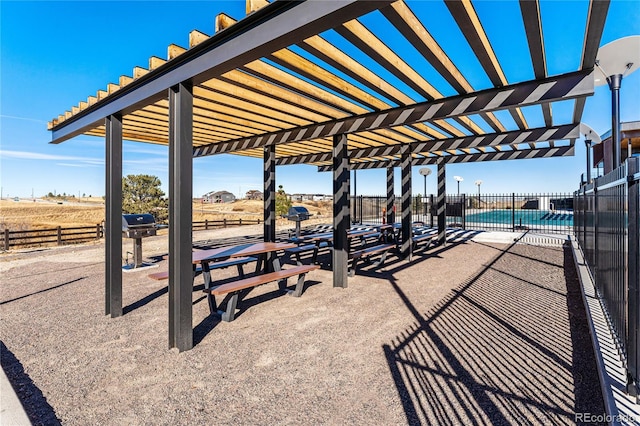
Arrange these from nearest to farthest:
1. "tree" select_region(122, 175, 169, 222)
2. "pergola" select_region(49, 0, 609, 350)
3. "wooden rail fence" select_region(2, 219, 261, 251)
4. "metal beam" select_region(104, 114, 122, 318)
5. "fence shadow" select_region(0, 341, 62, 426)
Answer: "fence shadow" select_region(0, 341, 62, 426) < "pergola" select_region(49, 0, 609, 350) < "metal beam" select_region(104, 114, 122, 318) < "wooden rail fence" select_region(2, 219, 261, 251) < "tree" select_region(122, 175, 169, 222)

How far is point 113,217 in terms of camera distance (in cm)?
454

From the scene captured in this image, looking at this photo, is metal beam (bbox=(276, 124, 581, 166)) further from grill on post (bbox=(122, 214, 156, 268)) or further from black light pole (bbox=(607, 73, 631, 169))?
grill on post (bbox=(122, 214, 156, 268))

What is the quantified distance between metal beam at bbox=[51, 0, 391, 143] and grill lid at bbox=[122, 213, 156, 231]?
3.78 metres

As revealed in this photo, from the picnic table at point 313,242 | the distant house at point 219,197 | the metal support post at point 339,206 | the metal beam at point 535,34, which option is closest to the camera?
the metal beam at point 535,34

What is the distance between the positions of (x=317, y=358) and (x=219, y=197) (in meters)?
89.7

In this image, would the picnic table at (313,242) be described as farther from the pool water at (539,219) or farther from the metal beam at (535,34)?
the pool water at (539,219)

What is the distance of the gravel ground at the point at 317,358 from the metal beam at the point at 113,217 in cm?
32

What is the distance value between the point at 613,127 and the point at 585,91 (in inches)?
49.6

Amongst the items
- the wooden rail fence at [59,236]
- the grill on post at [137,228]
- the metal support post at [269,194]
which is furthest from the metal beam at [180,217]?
the wooden rail fence at [59,236]

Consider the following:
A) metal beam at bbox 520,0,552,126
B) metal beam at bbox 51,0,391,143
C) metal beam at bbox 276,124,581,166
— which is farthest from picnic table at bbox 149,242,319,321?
metal beam at bbox 276,124,581,166

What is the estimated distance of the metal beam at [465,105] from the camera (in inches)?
157

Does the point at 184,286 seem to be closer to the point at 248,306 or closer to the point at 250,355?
the point at 250,355

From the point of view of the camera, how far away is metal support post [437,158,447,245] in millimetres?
11555

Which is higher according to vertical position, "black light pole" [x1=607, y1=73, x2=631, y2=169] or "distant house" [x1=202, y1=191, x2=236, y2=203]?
"distant house" [x1=202, y1=191, x2=236, y2=203]
